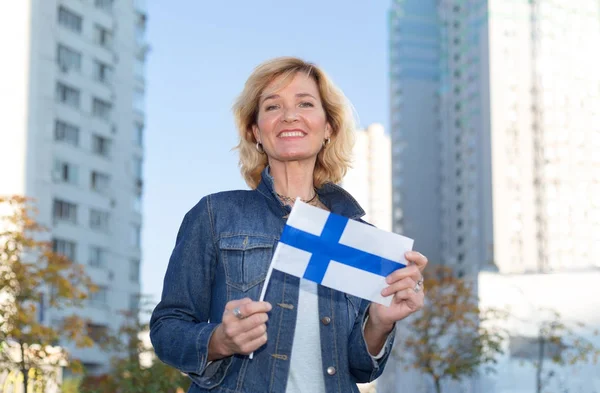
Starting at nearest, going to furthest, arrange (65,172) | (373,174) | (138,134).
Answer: (65,172), (138,134), (373,174)

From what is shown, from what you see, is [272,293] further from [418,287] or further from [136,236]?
[136,236]

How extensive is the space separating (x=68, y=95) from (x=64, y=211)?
6.32 meters


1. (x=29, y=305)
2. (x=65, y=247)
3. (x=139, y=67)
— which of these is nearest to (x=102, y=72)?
(x=139, y=67)

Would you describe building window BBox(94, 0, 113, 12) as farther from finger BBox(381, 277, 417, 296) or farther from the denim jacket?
finger BBox(381, 277, 417, 296)

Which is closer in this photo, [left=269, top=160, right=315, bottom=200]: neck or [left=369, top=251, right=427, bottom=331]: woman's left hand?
[left=369, top=251, right=427, bottom=331]: woman's left hand

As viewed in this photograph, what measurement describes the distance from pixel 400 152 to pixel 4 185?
229 ft

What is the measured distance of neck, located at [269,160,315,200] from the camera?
4031 millimetres

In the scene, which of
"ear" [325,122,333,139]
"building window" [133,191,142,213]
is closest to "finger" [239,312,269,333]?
"ear" [325,122,333,139]

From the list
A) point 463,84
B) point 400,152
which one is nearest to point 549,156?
point 463,84

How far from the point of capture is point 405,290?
355 cm

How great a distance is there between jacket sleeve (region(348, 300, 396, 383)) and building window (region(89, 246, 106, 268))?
55649mm

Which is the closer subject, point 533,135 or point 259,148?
point 259,148

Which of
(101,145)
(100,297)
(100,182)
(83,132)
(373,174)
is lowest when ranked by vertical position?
(100,297)

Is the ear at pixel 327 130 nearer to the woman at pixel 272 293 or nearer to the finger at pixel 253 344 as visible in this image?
the woman at pixel 272 293
